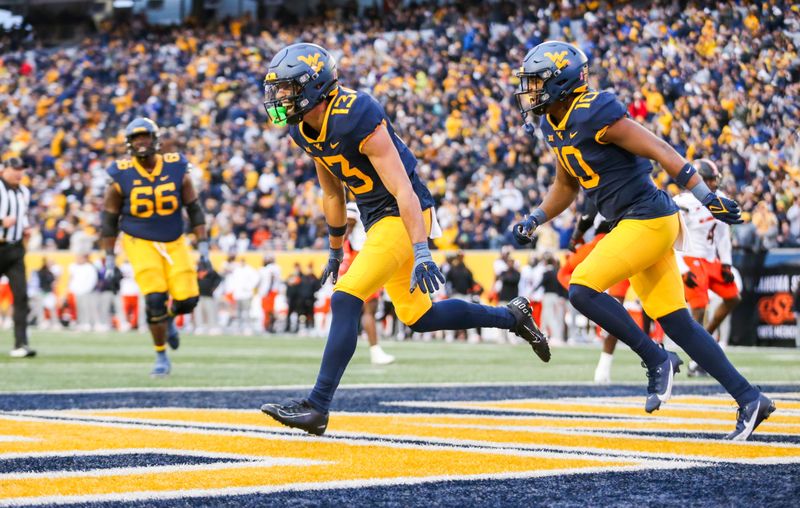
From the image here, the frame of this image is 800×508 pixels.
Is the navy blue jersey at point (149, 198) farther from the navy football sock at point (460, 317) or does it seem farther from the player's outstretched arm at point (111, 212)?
the navy football sock at point (460, 317)

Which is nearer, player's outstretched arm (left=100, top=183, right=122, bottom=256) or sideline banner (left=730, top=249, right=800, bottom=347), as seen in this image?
player's outstretched arm (left=100, top=183, right=122, bottom=256)

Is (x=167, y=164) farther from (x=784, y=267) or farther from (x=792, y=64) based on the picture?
(x=792, y=64)

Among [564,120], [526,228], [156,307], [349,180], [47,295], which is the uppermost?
[564,120]

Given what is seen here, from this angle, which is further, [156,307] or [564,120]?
[156,307]

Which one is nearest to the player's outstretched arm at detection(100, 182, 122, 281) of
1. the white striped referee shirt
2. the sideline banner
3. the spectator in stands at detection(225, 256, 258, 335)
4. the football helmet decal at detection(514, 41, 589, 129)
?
the white striped referee shirt

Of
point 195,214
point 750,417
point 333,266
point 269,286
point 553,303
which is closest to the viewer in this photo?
point 750,417

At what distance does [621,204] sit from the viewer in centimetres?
618

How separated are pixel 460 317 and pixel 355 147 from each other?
1150 mm

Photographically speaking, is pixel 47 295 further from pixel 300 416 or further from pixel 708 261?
pixel 300 416

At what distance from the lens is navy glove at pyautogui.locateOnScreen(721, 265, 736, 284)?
449 inches

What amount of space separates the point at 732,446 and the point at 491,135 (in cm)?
2073

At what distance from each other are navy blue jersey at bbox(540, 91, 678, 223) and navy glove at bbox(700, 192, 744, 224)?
0.45m

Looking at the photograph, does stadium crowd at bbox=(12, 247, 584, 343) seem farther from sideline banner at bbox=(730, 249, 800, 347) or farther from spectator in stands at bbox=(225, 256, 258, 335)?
sideline banner at bbox=(730, 249, 800, 347)

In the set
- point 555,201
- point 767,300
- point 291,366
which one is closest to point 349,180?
point 555,201
